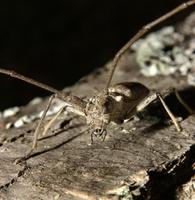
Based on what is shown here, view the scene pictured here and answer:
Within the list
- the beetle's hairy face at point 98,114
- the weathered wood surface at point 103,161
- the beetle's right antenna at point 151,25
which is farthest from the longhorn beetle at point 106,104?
the beetle's right antenna at point 151,25

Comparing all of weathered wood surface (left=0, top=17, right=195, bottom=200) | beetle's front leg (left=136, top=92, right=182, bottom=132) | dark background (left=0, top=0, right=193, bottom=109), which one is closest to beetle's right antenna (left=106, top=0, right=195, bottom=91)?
beetle's front leg (left=136, top=92, right=182, bottom=132)

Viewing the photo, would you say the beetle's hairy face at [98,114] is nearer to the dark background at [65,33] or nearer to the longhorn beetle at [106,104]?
the longhorn beetle at [106,104]

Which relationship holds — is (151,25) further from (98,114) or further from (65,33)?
(65,33)

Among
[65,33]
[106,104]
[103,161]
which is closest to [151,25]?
[106,104]

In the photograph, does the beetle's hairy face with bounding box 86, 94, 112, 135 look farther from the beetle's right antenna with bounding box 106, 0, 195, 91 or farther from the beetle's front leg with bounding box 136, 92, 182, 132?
the beetle's right antenna with bounding box 106, 0, 195, 91

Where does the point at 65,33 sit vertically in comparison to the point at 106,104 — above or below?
above

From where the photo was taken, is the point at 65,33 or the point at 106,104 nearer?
the point at 106,104

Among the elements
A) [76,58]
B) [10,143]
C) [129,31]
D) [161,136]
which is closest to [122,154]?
[161,136]
